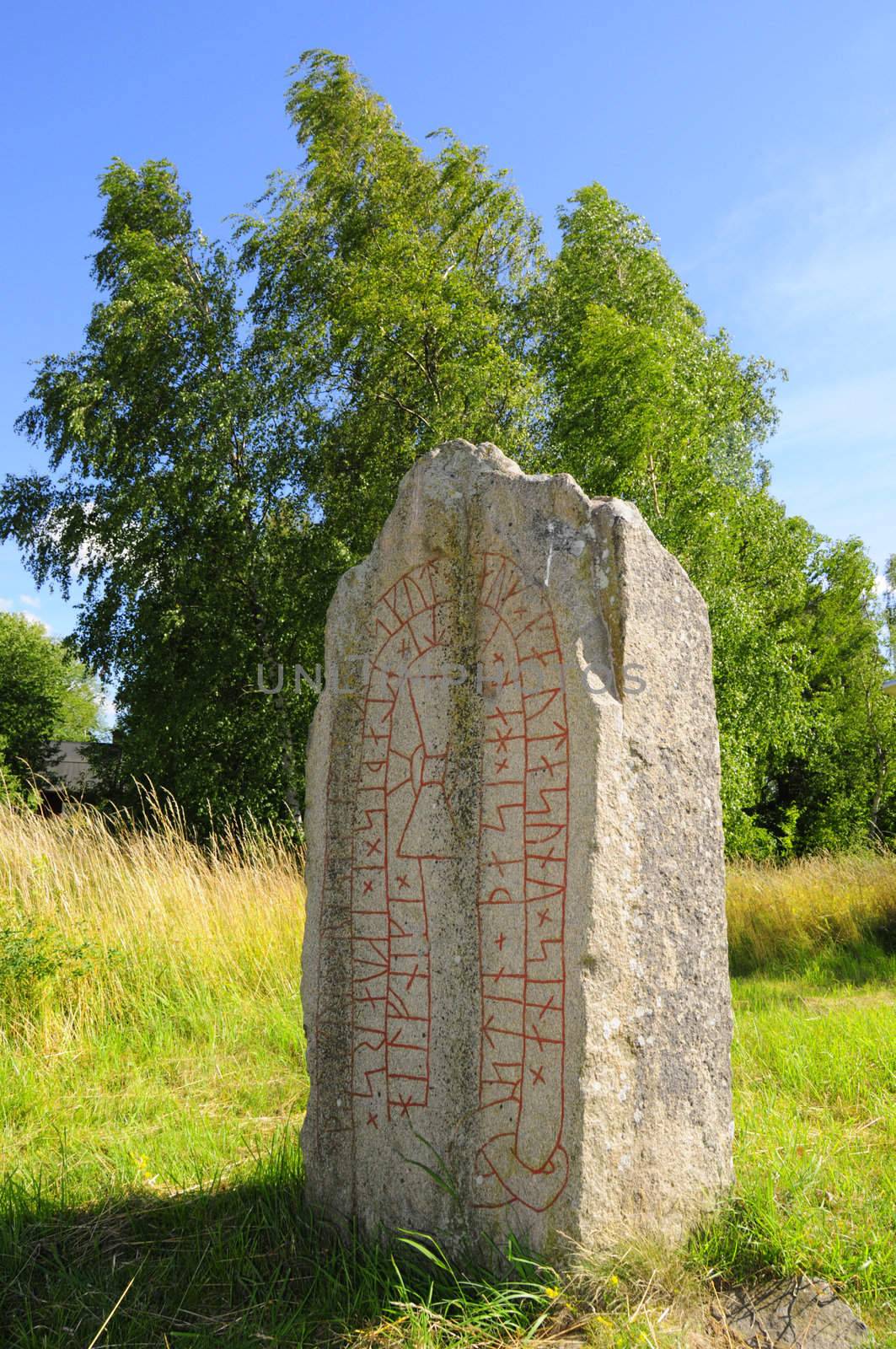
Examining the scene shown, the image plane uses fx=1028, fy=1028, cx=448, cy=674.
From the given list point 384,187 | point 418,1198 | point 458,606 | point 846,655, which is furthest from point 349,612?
point 846,655

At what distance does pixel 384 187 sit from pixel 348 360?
3.02 metres

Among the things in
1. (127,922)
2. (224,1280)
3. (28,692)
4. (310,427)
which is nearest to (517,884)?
(224,1280)

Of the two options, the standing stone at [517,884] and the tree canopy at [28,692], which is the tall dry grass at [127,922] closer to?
the standing stone at [517,884]

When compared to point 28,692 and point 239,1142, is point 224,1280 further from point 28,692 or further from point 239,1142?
point 28,692

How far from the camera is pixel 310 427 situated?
13656mm

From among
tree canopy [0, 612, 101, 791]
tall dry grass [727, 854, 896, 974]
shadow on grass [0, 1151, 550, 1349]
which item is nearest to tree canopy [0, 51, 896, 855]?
tree canopy [0, 612, 101, 791]

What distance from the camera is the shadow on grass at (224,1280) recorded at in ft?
7.52

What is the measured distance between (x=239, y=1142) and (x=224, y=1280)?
1.02m

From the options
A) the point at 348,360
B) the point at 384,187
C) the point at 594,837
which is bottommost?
the point at 594,837

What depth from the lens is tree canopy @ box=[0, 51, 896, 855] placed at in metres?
12.9

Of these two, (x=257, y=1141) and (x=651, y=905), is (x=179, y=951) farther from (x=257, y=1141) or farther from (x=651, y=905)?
(x=651, y=905)

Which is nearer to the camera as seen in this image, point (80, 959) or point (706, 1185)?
point (706, 1185)

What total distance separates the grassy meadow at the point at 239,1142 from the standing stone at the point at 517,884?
155 millimetres

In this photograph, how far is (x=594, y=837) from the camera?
2.39m
